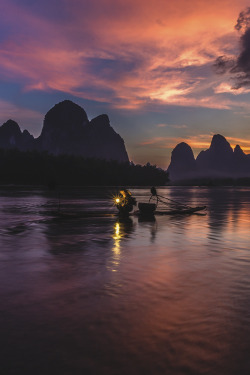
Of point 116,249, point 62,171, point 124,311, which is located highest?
point 62,171

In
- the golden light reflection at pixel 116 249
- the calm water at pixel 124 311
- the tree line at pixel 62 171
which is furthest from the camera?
the tree line at pixel 62 171

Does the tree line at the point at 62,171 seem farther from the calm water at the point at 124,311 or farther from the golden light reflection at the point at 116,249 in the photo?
the calm water at the point at 124,311

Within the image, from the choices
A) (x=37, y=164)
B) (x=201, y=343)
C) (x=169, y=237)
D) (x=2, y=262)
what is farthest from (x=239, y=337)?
(x=37, y=164)

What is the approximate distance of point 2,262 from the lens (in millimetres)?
11008

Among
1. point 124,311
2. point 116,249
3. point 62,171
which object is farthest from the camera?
point 62,171

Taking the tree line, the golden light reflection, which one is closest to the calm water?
the golden light reflection

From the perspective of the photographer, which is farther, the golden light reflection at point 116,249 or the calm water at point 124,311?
the golden light reflection at point 116,249

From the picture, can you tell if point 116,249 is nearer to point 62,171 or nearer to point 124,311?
point 124,311

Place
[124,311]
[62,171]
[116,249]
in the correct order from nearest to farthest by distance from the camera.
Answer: [124,311], [116,249], [62,171]

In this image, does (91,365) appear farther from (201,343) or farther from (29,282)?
(29,282)

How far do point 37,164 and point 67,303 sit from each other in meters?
138

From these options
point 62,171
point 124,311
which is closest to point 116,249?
point 124,311

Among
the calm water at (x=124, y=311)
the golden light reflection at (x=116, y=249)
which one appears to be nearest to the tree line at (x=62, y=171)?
the golden light reflection at (x=116, y=249)

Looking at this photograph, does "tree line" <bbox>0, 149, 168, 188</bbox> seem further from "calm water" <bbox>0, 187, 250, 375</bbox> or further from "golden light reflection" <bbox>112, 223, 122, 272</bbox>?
"calm water" <bbox>0, 187, 250, 375</bbox>
